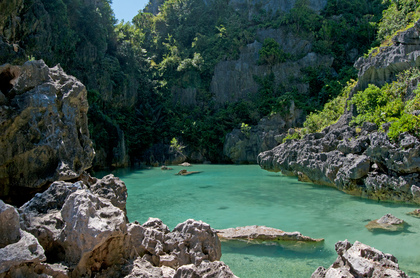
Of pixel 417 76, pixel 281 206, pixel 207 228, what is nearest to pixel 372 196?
pixel 281 206

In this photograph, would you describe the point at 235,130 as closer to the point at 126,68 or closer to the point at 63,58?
the point at 126,68

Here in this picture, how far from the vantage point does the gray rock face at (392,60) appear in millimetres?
15484

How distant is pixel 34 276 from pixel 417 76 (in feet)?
52.1

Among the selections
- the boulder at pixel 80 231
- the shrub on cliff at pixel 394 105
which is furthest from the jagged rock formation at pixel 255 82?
the boulder at pixel 80 231

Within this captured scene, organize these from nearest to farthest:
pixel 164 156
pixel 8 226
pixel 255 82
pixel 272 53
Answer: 1. pixel 8 226
2. pixel 164 156
3. pixel 272 53
4. pixel 255 82

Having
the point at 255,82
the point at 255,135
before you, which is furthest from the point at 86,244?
the point at 255,82

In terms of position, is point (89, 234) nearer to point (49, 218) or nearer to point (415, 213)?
point (49, 218)

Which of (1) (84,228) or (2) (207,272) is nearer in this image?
(2) (207,272)

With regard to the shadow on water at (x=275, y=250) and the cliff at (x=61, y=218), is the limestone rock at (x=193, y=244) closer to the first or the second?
the cliff at (x=61, y=218)

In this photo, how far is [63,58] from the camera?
86.0 ft

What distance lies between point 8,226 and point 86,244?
2.84 feet

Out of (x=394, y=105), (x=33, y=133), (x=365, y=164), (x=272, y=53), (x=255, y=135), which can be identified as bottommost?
(x=365, y=164)

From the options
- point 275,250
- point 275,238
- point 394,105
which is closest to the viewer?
point 275,250

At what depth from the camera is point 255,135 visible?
34562 mm
